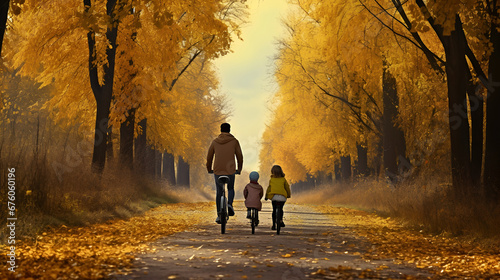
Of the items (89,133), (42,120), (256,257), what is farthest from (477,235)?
(42,120)

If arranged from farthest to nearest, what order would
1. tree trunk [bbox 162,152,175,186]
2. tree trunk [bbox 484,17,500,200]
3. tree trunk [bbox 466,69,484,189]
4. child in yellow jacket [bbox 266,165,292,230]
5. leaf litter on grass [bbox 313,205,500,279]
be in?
tree trunk [bbox 162,152,175,186] < tree trunk [bbox 466,69,484,189] < tree trunk [bbox 484,17,500,200] < child in yellow jacket [bbox 266,165,292,230] < leaf litter on grass [bbox 313,205,500,279]

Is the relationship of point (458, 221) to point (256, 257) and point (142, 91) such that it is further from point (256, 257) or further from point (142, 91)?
point (142, 91)

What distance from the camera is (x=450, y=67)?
1547 cm

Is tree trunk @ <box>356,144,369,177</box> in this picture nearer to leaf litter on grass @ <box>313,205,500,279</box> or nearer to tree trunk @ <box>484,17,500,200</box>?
leaf litter on grass @ <box>313,205,500,279</box>

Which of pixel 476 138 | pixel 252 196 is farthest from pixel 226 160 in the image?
pixel 476 138

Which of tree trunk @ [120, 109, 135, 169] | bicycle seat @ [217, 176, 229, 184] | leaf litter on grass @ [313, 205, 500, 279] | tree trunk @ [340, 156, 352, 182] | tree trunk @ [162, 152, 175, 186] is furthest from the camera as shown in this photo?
tree trunk @ [162, 152, 175, 186]

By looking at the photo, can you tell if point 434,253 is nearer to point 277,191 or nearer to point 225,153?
point 277,191

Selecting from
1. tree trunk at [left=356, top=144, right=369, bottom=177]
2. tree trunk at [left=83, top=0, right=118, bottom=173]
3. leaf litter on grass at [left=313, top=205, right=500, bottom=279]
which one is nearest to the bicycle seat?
leaf litter on grass at [left=313, top=205, right=500, bottom=279]

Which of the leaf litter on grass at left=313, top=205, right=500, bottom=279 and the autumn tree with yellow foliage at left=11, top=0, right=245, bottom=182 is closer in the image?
the leaf litter on grass at left=313, top=205, right=500, bottom=279

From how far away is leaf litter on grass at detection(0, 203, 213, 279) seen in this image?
25.5 feet

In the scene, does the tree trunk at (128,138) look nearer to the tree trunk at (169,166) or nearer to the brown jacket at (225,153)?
the brown jacket at (225,153)

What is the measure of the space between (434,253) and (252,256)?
3174 mm

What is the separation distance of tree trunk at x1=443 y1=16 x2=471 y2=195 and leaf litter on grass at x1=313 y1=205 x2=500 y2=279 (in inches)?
76.2

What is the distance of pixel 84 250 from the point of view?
992cm
